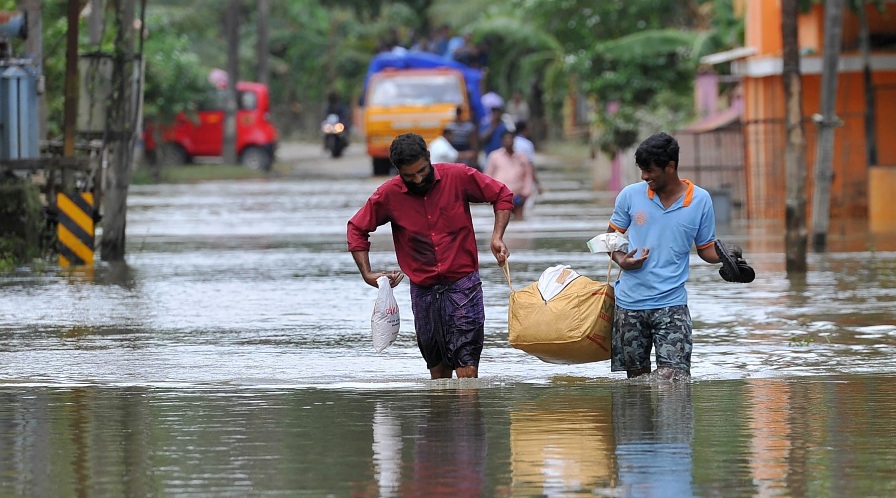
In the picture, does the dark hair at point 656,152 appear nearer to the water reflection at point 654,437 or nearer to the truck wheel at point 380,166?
the water reflection at point 654,437

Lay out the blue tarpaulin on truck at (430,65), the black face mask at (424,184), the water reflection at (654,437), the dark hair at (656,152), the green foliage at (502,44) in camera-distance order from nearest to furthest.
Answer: the water reflection at (654,437), the dark hair at (656,152), the black face mask at (424,184), the green foliage at (502,44), the blue tarpaulin on truck at (430,65)

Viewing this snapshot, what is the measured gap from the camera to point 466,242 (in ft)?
30.0

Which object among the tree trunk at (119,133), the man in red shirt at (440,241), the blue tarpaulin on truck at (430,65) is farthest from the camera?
the blue tarpaulin on truck at (430,65)

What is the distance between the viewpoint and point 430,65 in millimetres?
41844

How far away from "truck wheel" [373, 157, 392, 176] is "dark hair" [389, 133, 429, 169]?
3115 cm

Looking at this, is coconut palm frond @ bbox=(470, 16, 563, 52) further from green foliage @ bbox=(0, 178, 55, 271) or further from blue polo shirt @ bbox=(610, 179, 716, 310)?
blue polo shirt @ bbox=(610, 179, 716, 310)

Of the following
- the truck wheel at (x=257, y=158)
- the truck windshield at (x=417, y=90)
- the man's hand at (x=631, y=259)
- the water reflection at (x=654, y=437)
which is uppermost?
the truck windshield at (x=417, y=90)

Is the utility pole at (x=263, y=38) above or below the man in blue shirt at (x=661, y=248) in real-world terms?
above

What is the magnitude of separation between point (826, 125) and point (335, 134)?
106 ft

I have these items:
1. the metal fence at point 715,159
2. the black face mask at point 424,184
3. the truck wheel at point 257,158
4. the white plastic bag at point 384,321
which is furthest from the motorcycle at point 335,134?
the black face mask at point 424,184

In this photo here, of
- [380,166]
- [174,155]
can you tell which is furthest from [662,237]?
[174,155]

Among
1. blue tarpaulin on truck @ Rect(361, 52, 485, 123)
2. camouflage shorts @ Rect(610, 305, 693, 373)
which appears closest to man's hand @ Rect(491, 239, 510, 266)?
camouflage shorts @ Rect(610, 305, 693, 373)

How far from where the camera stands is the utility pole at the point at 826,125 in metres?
18.7

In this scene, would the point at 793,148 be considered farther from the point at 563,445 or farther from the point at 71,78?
the point at 563,445
